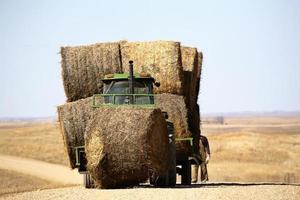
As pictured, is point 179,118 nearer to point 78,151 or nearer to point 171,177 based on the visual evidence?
point 171,177

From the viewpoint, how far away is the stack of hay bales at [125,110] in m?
16.9

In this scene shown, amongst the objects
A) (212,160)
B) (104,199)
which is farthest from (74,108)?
(212,160)

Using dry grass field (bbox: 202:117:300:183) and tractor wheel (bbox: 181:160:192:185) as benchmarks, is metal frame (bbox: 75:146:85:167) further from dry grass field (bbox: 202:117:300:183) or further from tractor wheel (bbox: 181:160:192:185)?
dry grass field (bbox: 202:117:300:183)

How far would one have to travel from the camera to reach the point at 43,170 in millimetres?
35781

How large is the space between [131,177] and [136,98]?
293 centimetres

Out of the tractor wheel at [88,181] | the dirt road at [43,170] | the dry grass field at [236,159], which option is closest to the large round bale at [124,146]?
the tractor wheel at [88,181]

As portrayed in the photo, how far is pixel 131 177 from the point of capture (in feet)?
55.9

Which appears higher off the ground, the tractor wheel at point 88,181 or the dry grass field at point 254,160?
the tractor wheel at point 88,181

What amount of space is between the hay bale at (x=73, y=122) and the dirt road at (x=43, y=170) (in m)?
10.6

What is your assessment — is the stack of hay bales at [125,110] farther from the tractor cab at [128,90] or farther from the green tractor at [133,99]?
the tractor cab at [128,90]

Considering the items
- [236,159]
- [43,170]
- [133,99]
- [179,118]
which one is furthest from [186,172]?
[236,159]

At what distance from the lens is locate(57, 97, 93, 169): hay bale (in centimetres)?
1978

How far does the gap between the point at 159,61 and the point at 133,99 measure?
313 centimetres

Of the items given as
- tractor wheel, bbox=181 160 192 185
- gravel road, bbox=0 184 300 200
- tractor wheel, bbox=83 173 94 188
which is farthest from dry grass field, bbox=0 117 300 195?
gravel road, bbox=0 184 300 200
